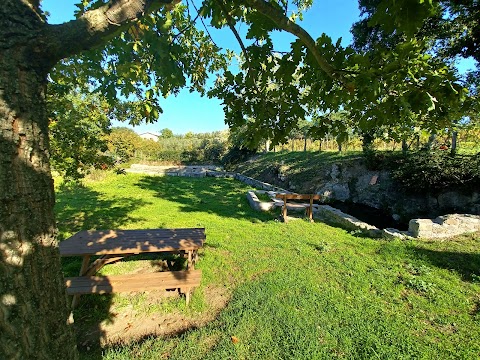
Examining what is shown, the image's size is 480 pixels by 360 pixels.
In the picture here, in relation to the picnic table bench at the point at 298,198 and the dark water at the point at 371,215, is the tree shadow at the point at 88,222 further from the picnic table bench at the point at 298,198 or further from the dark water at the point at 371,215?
the dark water at the point at 371,215

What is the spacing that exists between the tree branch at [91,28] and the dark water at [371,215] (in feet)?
33.2

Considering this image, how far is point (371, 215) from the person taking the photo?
10422 mm

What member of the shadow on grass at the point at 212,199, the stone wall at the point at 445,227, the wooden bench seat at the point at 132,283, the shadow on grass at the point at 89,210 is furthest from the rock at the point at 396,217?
the shadow on grass at the point at 89,210

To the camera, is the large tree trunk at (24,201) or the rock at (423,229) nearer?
the large tree trunk at (24,201)

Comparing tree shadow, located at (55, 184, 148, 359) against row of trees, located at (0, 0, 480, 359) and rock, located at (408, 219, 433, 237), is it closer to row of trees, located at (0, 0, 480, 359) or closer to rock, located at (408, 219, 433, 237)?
row of trees, located at (0, 0, 480, 359)

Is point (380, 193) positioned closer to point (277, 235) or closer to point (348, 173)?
point (348, 173)

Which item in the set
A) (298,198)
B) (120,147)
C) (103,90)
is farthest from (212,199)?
(103,90)

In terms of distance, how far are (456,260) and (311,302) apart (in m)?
3.89

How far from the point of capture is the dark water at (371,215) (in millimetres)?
9477

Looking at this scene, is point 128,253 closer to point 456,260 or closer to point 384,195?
point 456,260

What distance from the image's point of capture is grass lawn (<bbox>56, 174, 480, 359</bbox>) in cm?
291

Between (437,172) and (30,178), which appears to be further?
(437,172)

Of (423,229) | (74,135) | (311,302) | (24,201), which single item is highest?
(74,135)

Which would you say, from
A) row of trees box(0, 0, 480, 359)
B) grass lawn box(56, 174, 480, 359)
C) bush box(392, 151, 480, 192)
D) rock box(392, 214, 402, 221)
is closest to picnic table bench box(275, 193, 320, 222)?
grass lawn box(56, 174, 480, 359)
